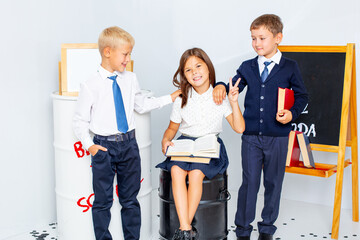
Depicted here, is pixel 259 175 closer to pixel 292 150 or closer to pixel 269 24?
pixel 292 150

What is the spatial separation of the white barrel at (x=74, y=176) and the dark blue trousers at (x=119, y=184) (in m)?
0.06

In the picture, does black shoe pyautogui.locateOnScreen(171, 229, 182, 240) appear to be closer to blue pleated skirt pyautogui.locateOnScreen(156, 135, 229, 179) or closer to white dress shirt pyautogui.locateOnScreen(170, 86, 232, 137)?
blue pleated skirt pyautogui.locateOnScreen(156, 135, 229, 179)

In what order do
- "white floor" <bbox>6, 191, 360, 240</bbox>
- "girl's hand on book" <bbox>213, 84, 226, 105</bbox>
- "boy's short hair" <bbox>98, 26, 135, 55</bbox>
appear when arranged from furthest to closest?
"white floor" <bbox>6, 191, 360, 240</bbox>
"girl's hand on book" <bbox>213, 84, 226, 105</bbox>
"boy's short hair" <bbox>98, 26, 135, 55</bbox>

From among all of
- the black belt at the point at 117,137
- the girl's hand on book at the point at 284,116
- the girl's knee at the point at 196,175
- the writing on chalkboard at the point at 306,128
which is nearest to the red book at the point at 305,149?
the writing on chalkboard at the point at 306,128

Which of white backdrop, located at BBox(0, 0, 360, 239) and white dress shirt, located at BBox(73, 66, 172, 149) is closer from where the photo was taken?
white dress shirt, located at BBox(73, 66, 172, 149)

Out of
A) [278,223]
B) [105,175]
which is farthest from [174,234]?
[278,223]

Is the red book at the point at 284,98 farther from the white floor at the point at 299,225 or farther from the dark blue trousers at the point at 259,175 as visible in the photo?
the white floor at the point at 299,225

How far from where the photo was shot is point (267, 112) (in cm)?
224

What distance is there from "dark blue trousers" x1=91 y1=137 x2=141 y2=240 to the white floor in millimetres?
274

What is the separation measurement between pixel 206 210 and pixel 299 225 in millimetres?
733

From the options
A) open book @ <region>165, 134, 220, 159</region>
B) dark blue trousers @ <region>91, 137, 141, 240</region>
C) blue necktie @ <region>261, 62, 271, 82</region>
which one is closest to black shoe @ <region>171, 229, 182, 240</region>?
dark blue trousers @ <region>91, 137, 141, 240</region>

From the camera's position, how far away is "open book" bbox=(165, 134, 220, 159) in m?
2.09

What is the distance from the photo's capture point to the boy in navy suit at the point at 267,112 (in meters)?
2.21

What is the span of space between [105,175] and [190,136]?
1.55ft
